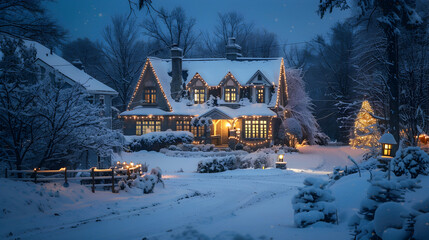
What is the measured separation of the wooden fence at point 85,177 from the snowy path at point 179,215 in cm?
79

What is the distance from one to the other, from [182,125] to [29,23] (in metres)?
28.5

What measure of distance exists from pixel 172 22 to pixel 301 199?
5130 centimetres

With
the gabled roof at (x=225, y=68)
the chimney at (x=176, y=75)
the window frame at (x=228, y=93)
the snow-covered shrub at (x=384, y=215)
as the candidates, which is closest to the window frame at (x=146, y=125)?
the chimney at (x=176, y=75)

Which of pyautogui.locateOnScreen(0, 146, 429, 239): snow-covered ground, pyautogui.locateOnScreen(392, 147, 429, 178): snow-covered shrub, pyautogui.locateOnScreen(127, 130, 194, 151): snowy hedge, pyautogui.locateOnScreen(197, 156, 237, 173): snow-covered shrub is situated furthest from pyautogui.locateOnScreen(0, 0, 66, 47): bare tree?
pyautogui.locateOnScreen(127, 130, 194, 151): snowy hedge

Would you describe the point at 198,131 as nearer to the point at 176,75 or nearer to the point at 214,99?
the point at 214,99

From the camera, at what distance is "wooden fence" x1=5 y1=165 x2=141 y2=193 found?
14.5 metres

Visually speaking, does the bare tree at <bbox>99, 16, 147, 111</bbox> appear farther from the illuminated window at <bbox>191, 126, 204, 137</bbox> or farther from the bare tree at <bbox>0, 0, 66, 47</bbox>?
the bare tree at <bbox>0, 0, 66, 47</bbox>

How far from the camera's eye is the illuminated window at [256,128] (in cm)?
3706

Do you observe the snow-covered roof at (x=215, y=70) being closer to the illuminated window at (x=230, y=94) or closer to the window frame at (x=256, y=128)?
the illuminated window at (x=230, y=94)

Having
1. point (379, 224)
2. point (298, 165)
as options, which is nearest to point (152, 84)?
point (298, 165)

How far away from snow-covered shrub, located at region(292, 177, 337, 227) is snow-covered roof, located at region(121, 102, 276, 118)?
2705 centimetres

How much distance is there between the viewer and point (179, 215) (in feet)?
39.8

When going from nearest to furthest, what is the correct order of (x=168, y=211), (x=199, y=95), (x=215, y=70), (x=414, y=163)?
1. (x=414, y=163)
2. (x=168, y=211)
3. (x=199, y=95)
4. (x=215, y=70)

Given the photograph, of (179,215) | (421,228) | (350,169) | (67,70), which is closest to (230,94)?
(67,70)
